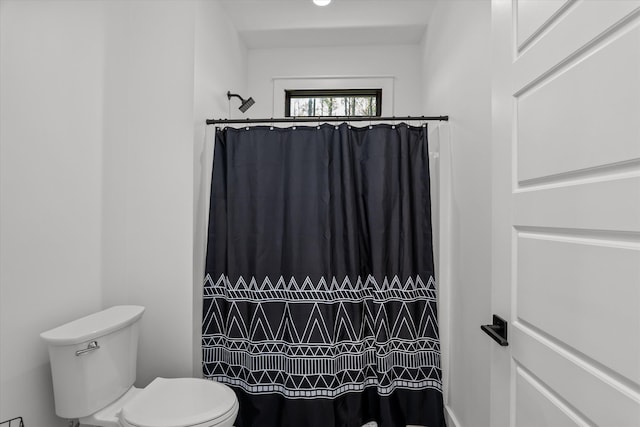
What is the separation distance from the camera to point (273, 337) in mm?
1733

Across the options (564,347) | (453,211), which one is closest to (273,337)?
(453,211)

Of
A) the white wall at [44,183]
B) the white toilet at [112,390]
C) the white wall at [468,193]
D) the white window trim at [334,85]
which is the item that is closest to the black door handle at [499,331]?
the white wall at [468,193]

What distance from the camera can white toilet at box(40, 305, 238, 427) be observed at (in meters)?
1.26

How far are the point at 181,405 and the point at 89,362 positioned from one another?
0.43m

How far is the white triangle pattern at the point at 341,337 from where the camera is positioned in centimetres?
169

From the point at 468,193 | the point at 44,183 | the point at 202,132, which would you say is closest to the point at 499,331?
the point at 468,193

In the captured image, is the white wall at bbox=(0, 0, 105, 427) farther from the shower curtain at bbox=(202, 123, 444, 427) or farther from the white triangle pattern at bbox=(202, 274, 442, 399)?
the white triangle pattern at bbox=(202, 274, 442, 399)

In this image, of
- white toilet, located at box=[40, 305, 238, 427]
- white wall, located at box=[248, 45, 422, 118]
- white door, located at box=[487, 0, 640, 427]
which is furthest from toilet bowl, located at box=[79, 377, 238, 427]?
white wall, located at box=[248, 45, 422, 118]

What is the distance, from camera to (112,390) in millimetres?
1428

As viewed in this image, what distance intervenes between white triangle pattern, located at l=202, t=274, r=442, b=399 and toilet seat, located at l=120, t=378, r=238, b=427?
1.13 ft

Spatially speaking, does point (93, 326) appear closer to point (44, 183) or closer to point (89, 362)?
point (89, 362)

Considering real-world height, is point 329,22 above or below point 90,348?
above

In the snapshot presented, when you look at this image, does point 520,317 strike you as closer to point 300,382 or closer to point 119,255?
point 300,382

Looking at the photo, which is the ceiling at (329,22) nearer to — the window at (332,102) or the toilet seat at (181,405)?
the window at (332,102)
